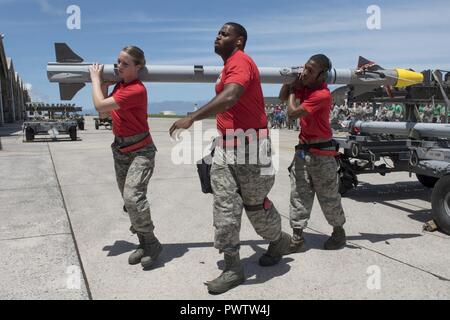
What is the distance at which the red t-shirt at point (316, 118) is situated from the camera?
4.02 metres

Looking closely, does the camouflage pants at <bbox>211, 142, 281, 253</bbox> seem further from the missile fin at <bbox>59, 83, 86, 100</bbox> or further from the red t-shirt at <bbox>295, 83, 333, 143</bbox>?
the missile fin at <bbox>59, 83, 86, 100</bbox>

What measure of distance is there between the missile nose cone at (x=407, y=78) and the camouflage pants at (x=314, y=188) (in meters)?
1.99

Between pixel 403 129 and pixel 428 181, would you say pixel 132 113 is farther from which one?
pixel 428 181

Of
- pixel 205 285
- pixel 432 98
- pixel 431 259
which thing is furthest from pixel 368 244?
pixel 432 98

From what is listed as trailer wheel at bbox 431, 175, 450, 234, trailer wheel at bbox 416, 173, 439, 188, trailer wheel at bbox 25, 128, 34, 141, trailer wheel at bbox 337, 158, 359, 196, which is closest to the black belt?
trailer wheel at bbox 431, 175, 450, 234

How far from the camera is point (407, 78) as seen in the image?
5531 mm

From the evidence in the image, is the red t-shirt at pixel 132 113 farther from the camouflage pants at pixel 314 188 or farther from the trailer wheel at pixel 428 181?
the trailer wheel at pixel 428 181

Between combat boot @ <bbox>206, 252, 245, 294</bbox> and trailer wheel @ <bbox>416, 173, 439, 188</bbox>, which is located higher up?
combat boot @ <bbox>206, 252, 245, 294</bbox>

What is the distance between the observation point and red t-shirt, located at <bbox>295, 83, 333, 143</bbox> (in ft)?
13.2

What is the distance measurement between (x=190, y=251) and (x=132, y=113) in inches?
57.7

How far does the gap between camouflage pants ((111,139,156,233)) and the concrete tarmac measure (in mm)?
440

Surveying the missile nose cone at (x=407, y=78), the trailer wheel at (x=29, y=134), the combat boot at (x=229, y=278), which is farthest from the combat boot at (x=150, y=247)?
the trailer wheel at (x=29, y=134)

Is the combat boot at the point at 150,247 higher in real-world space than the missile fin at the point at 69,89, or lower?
lower
